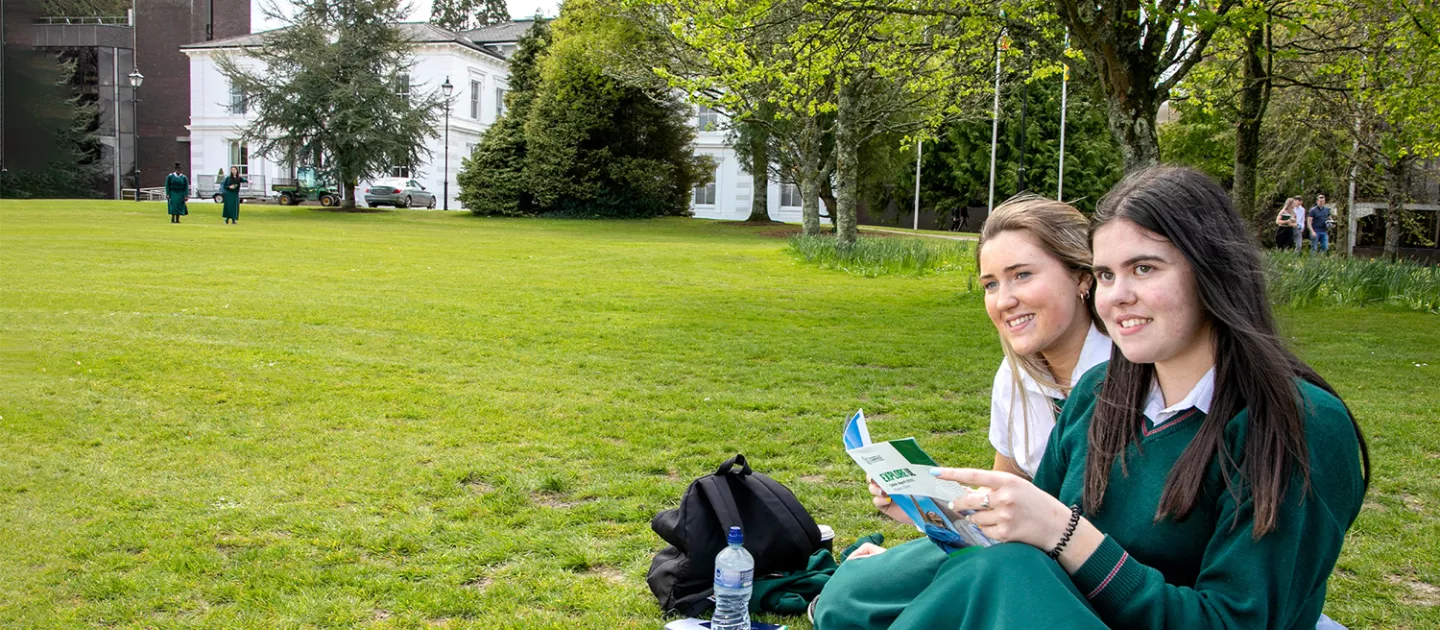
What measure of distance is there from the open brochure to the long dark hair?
316mm

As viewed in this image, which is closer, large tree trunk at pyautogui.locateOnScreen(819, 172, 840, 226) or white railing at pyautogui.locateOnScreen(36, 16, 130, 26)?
white railing at pyautogui.locateOnScreen(36, 16, 130, 26)

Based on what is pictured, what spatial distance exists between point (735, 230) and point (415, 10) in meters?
14.0

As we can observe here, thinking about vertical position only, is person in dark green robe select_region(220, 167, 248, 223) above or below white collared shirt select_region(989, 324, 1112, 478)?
above

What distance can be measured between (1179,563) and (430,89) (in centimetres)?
5268

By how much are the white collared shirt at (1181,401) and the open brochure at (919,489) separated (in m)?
0.46

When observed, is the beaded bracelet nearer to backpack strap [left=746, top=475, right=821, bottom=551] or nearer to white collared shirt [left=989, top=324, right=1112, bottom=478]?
white collared shirt [left=989, top=324, right=1112, bottom=478]

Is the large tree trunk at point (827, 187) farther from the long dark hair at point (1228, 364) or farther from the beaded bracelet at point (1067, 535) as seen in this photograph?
the beaded bracelet at point (1067, 535)

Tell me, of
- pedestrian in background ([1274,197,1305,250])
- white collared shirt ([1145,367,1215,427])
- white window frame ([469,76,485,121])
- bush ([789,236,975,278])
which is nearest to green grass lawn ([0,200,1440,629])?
white collared shirt ([1145,367,1215,427])

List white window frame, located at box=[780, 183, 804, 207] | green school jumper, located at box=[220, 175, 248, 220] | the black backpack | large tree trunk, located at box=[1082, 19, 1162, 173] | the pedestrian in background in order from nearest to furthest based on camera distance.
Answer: the black backpack, large tree trunk, located at box=[1082, 19, 1162, 173], the pedestrian in background, green school jumper, located at box=[220, 175, 248, 220], white window frame, located at box=[780, 183, 804, 207]

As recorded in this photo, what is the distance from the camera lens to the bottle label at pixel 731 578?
3.79 m

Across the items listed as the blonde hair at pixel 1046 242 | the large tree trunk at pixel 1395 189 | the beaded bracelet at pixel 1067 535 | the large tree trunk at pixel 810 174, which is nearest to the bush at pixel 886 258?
the large tree trunk at pixel 810 174

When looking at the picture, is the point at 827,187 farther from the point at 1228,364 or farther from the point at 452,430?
the point at 1228,364

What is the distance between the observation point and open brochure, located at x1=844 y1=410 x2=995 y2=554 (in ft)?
7.77

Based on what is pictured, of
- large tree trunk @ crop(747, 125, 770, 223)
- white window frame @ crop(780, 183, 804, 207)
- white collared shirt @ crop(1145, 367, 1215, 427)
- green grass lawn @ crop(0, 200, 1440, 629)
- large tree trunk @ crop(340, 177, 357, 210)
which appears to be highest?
large tree trunk @ crop(747, 125, 770, 223)
